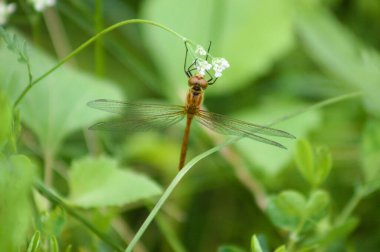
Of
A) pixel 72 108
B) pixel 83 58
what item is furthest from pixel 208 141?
pixel 83 58

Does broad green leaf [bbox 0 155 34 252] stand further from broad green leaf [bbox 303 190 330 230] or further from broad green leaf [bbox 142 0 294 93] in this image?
broad green leaf [bbox 142 0 294 93]

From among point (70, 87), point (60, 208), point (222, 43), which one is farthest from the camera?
point (222, 43)

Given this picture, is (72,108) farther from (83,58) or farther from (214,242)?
(83,58)

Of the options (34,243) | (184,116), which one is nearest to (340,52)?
(184,116)

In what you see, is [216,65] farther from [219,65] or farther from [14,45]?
[14,45]

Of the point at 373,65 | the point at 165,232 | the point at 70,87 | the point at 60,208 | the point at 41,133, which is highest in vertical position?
the point at 373,65

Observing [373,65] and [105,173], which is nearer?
[105,173]
